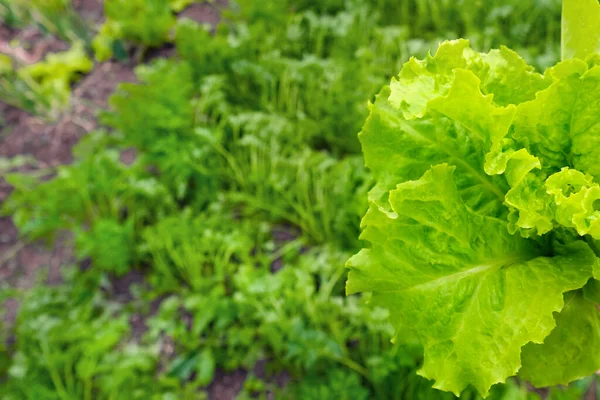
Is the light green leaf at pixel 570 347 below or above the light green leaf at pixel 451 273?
below

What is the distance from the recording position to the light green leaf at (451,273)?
3.53 feet

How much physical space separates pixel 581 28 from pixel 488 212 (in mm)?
431

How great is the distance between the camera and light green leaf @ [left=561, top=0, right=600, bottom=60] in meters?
1.14

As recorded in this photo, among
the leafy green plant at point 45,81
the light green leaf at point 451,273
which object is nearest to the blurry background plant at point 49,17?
the leafy green plant at point 45,81

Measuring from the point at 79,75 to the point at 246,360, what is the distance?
3.07 meters

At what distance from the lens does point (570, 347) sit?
3.82ft

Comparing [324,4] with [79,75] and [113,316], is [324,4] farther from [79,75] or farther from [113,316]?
[113,316]

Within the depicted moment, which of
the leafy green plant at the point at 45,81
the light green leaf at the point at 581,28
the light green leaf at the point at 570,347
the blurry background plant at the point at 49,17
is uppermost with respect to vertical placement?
the light green leaf at the point at 581,28

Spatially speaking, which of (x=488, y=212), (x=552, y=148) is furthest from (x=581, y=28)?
(x=488, y=212)

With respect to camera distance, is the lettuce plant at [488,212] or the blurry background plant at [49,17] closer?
the lettuce plant at [488,212]

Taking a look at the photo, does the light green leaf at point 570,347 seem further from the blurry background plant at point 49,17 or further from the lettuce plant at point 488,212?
the blurry background plant at point 49,17

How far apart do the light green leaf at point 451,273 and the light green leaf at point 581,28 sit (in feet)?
1.28

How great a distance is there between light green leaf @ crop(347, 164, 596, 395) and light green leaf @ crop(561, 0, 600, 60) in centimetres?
39

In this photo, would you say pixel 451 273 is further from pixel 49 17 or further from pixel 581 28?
pixel 49 17
